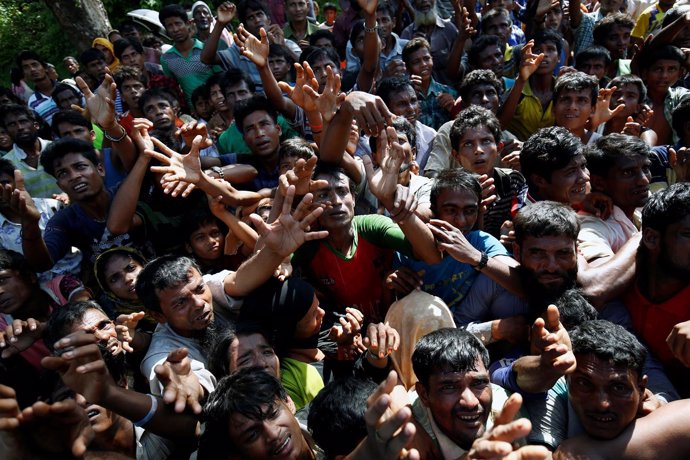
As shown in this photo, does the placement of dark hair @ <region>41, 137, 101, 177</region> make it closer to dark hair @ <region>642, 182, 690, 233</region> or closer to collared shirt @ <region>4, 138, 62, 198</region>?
collared shirt @ <region>4, 138, 62, 198</region>

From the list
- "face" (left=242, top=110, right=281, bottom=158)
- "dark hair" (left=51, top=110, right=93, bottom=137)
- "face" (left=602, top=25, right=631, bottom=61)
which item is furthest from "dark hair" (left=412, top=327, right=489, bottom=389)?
"face" (left=602, top=25, right=631, bottom=61)

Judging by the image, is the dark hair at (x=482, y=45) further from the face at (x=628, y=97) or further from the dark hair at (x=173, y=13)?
the dark hair at (x=173, y=13)

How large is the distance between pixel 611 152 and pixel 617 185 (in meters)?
0.19

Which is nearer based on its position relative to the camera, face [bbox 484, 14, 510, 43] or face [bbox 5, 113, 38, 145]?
face [bbox 5, 113, 38, 145]

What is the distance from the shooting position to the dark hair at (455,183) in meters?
3.01

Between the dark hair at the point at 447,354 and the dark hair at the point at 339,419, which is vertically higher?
the dark hair at the point at 447,354

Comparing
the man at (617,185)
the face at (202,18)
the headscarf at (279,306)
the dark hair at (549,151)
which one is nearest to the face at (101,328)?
the headscarf at (279,306)

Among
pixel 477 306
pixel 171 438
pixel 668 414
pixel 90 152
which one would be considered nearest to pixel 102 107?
pixel 90 152

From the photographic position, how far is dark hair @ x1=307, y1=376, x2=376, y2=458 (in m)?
2.33

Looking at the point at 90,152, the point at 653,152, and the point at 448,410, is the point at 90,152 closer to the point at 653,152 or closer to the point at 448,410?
the point at 448,410

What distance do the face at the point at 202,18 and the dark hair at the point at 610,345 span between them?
609cm

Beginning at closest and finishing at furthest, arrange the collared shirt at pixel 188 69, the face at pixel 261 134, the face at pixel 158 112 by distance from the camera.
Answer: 1. the face at pixel 261 134
2. the face at pixel 158 112
3. the collared shirt at pixel 188 69

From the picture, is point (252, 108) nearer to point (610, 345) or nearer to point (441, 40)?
point (610, 345)

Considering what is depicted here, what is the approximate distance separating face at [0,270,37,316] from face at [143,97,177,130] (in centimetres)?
187
